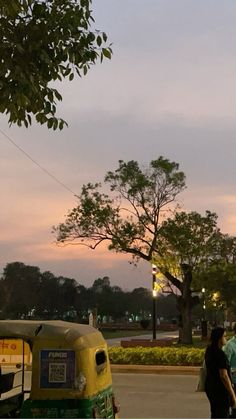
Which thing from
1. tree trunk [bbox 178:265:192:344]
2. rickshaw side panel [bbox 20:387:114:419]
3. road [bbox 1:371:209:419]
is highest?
tree trunk [bbox 178:265:192:344]

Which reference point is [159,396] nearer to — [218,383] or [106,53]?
[218,383]

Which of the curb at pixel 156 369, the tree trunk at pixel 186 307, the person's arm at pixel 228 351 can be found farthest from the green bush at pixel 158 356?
the tree trunk at pixel 186 307

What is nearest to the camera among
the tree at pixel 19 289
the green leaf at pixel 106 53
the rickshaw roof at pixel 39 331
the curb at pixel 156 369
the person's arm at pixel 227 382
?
the rickshaw roof at pixel 39 331

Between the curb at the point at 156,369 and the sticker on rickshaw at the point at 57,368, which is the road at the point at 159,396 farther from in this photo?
the sticker on rickshaw at the point at 57,368

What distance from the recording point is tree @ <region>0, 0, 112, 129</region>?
5926 mm

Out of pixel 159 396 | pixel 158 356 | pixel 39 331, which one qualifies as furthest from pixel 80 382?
pixel 158 356

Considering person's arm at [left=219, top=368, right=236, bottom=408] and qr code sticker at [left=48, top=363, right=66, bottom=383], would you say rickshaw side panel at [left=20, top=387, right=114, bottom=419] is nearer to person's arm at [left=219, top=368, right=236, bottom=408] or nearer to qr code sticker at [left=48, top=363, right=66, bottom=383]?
qr code sticker at [left=48, top=363, right=66, bottom=383]

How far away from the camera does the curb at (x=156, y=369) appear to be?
17.0 metres

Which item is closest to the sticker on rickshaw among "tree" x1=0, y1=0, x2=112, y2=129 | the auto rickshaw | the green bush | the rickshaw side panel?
the auto rickshaw

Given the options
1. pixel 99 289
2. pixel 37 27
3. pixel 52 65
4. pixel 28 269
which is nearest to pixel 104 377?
pixel 52 65

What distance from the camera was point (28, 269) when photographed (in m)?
104

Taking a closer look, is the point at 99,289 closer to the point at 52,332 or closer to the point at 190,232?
the point at 190,232

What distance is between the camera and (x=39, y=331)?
16.2 feet

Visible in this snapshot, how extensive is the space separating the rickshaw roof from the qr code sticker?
219 millimetres
